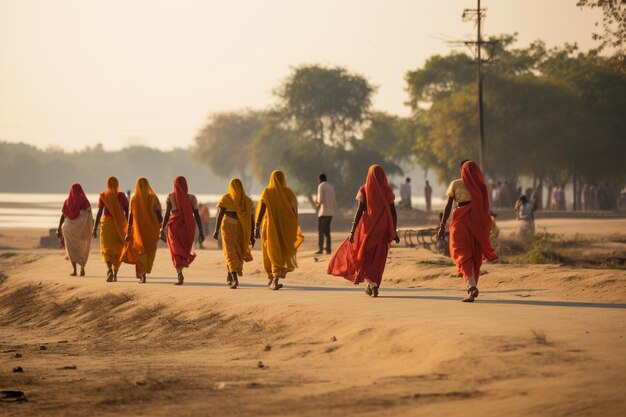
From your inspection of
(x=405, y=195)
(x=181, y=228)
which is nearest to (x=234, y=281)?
(x=181, y=228)

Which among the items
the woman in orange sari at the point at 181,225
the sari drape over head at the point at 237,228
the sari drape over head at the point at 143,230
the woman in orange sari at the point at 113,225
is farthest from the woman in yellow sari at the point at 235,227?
the woman in orange sari at the point at 113,225

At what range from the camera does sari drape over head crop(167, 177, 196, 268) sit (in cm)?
1886

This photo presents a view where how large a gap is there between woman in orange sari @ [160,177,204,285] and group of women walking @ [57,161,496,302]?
0.05ft

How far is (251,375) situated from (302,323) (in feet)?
9.16

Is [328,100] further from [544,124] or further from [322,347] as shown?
[322,347]

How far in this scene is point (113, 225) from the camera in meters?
20.3

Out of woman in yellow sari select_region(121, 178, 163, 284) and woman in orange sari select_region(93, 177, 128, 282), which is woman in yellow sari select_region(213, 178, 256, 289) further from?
woman in orange sari select_region(93, 177, 128, 282)

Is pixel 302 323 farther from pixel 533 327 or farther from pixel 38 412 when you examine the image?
pixel 38 412

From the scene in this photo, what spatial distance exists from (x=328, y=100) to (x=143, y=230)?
190 feet

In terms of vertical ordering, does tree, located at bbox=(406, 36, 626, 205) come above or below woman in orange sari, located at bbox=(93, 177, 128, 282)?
above

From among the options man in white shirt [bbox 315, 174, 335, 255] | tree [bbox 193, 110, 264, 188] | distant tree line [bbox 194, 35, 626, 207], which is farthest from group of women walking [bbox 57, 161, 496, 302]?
tree [bbox 193, 110, 264, 188]

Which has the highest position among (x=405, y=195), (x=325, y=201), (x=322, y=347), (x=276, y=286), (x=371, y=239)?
(x=405, y=195)

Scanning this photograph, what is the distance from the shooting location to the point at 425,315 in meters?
12.9

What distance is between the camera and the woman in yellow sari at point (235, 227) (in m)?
17.7
